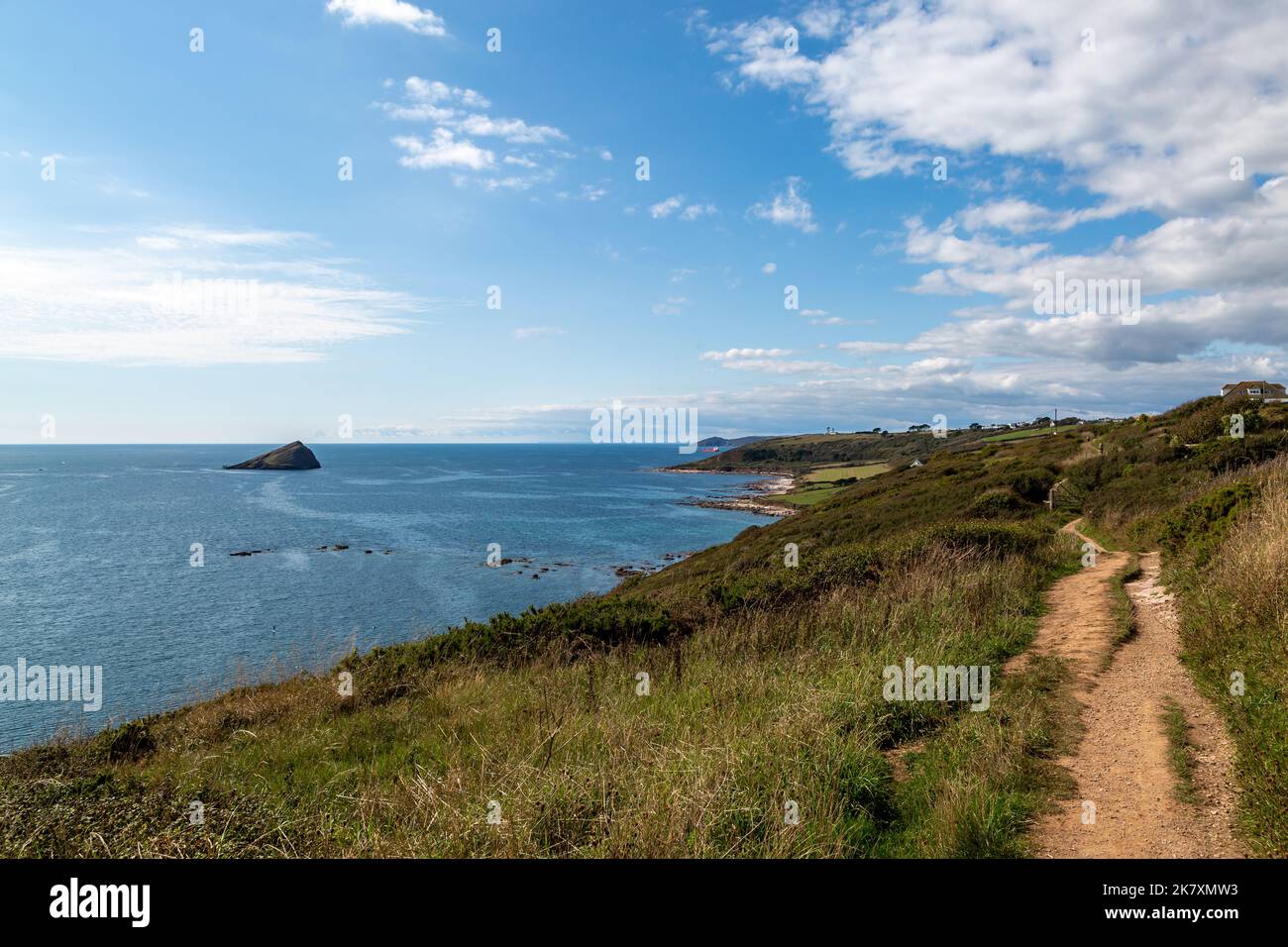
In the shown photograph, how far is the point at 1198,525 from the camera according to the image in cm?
1359

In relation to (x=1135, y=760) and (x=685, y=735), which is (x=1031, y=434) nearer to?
(x=1135, y=760)

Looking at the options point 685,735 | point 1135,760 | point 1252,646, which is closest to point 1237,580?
point 1252,646

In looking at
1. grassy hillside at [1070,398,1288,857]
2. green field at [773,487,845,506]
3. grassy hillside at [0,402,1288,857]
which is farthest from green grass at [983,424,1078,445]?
grassy hillside at [0,402,1288,857]

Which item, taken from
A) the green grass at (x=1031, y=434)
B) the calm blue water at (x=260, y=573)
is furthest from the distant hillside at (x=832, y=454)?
the calm blue water at (x=260, y=573)

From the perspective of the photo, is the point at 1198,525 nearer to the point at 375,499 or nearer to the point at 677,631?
the point at 677,631

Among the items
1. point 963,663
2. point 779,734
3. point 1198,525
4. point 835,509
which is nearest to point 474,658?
point 779,734

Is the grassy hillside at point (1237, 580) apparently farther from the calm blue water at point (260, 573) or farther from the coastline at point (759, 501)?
the coastline at point (759, 501)

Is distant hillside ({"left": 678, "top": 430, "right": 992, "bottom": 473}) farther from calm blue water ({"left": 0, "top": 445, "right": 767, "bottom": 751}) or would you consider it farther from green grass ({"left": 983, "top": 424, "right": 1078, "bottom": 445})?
calm blue water ({"left": 0, "top": 445, "right": 767, "bottom": 751})

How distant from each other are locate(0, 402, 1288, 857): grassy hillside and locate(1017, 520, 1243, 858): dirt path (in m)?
0.25

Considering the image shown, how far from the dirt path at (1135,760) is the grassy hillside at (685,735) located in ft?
0.81
